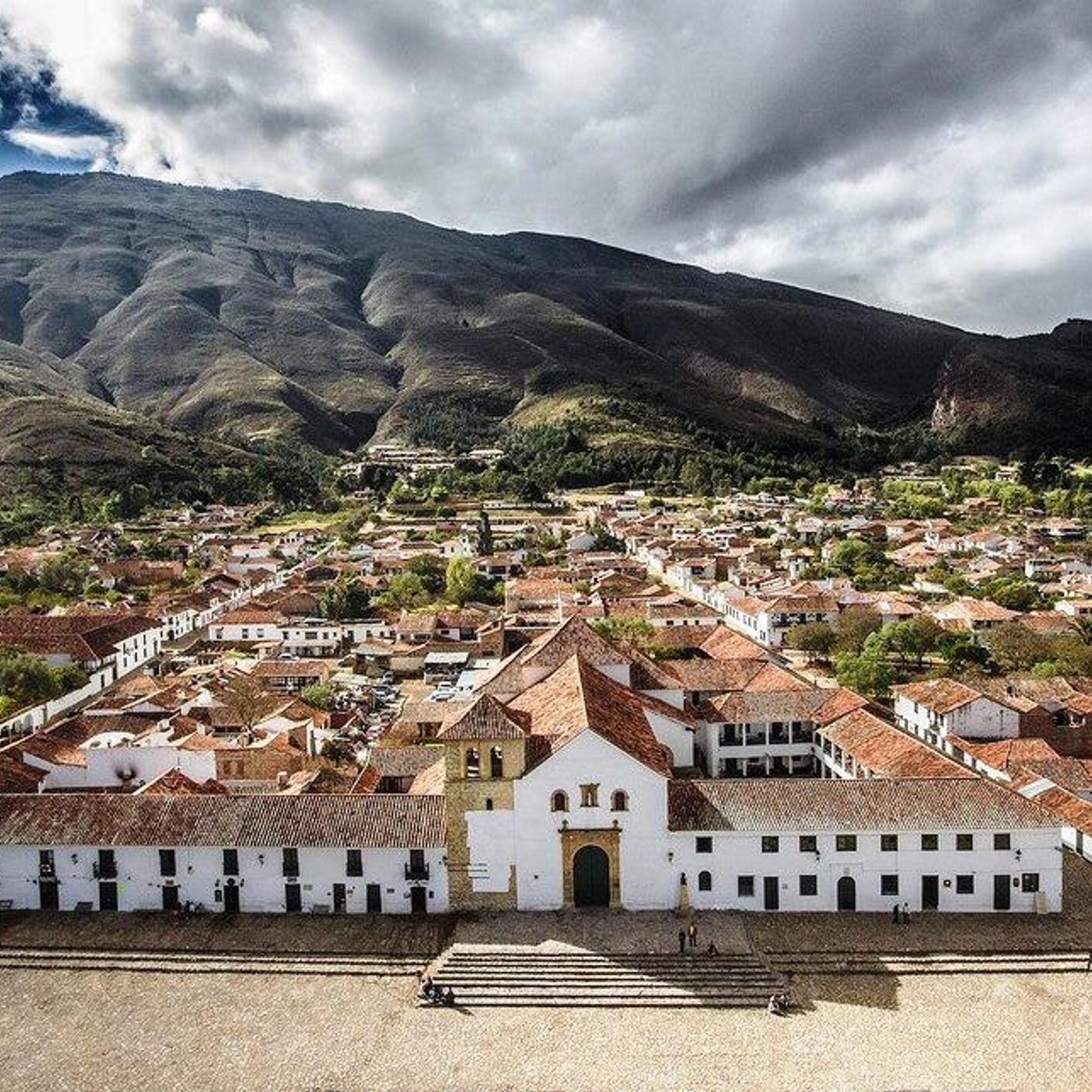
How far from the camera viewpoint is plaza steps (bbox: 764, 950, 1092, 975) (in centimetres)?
2409

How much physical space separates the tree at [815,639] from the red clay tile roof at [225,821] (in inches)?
1335

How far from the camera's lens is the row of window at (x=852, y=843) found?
87.7ft

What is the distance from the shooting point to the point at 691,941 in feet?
82.0

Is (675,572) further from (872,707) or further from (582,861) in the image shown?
(582,861)

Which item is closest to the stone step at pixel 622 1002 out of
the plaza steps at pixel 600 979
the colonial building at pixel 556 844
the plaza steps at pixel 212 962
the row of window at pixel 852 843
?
the plaza steps at pixel 600 979

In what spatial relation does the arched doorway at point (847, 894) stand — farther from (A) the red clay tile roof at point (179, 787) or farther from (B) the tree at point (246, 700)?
(B) the tree at point (246, 700)

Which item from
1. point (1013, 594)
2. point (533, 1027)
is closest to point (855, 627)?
point (1013, 594)

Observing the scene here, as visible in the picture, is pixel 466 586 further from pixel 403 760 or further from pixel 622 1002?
pixel 622 1002

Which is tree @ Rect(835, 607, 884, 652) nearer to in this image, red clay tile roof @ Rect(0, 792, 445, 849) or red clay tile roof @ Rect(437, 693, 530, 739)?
red clay tile roof @ Rect(437, 693, 530, 739)

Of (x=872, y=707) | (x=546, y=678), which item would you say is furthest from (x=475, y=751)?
(x=872, y=707)

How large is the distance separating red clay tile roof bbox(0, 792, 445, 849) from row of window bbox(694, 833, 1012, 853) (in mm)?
6775

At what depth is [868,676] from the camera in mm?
47562

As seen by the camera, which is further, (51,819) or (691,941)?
(51,819)

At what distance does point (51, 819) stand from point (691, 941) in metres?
16.7
